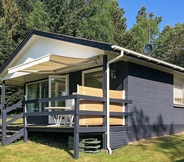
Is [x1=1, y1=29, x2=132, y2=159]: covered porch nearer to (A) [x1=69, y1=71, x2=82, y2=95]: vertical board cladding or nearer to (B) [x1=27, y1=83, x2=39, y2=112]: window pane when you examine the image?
(A) [x1=69, y1=71, x2=82, y2=95]: vertical board cladding

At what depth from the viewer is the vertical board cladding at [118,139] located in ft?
27.3

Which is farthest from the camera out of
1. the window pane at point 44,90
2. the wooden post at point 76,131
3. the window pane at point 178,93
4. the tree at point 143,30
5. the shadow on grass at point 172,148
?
the tree at point 143,30

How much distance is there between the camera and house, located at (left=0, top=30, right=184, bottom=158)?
8109 millimetres

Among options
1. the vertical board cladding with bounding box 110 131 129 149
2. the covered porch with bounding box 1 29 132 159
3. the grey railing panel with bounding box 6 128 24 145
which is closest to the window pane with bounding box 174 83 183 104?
the covered porch with bounding box 1 29 132 159

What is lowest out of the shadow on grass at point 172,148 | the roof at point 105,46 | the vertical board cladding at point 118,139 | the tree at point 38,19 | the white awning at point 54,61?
the shadow on grass at point 172,148

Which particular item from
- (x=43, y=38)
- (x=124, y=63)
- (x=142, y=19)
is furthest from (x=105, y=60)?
(x=142, y=19)

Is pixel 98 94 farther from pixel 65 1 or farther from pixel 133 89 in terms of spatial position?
pixel 65 1

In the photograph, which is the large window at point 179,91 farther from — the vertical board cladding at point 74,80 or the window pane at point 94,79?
the vertical board cladding at point 74,80

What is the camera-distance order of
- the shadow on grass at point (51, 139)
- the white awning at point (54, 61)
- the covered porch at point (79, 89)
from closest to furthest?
1. the covered porch at point (79, 89)
2. the white awning at point (54, 61)
3. the shadow on grass at point (51, 139)

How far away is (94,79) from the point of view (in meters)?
10.4

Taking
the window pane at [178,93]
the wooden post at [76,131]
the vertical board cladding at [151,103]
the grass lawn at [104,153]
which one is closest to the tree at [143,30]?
the window pane at [178,93]

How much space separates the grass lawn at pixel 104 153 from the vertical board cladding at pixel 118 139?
0.68 ft

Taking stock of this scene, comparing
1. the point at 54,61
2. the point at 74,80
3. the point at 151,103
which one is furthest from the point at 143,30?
the point at 54,61

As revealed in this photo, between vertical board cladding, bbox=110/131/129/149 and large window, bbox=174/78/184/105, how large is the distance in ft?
15.2
